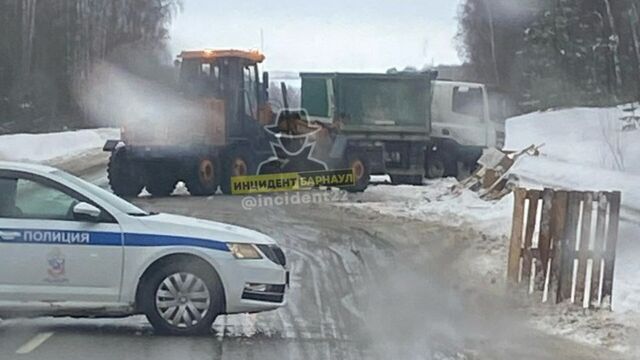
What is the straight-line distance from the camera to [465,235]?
19.8 metres

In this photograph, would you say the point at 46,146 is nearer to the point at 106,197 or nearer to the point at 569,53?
the point at 569,53

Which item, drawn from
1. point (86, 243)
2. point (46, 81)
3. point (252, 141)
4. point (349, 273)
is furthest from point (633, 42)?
point (86, 243)

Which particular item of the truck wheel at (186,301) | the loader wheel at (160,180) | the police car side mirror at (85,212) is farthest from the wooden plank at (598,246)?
the loader wheel at (160,180)

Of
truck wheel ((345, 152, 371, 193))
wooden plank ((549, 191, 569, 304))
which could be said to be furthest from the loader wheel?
wooden plank ((549, 191, 569, 304))

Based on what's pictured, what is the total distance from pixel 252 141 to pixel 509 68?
54610mm

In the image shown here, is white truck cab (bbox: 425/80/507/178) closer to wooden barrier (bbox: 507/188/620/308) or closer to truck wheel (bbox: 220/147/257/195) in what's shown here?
truck wheel (bbox: 220/147/257/195)

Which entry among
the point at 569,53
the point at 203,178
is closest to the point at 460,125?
the point at 203,178

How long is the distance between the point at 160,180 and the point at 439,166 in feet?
25.2

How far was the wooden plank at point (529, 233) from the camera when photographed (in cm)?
1381

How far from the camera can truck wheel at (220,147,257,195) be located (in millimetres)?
28078

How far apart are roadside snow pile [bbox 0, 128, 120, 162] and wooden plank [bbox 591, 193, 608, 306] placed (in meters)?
31.6

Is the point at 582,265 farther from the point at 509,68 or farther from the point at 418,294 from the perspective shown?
the point at 509,68

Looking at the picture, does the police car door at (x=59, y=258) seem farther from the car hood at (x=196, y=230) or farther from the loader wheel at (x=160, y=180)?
the loader wheel at (x=160, y=180)

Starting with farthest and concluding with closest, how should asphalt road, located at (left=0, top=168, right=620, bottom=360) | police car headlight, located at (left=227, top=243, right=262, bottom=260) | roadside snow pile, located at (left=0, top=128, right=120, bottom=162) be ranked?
roadside snow pile, located at (left=0, top=128, right=120, bottom=162)
police car headlight, located at (left=227, top=243, right=262, bottom=260)
asphalt road, located at (left=0, top=168, right=620, bottom=360)
